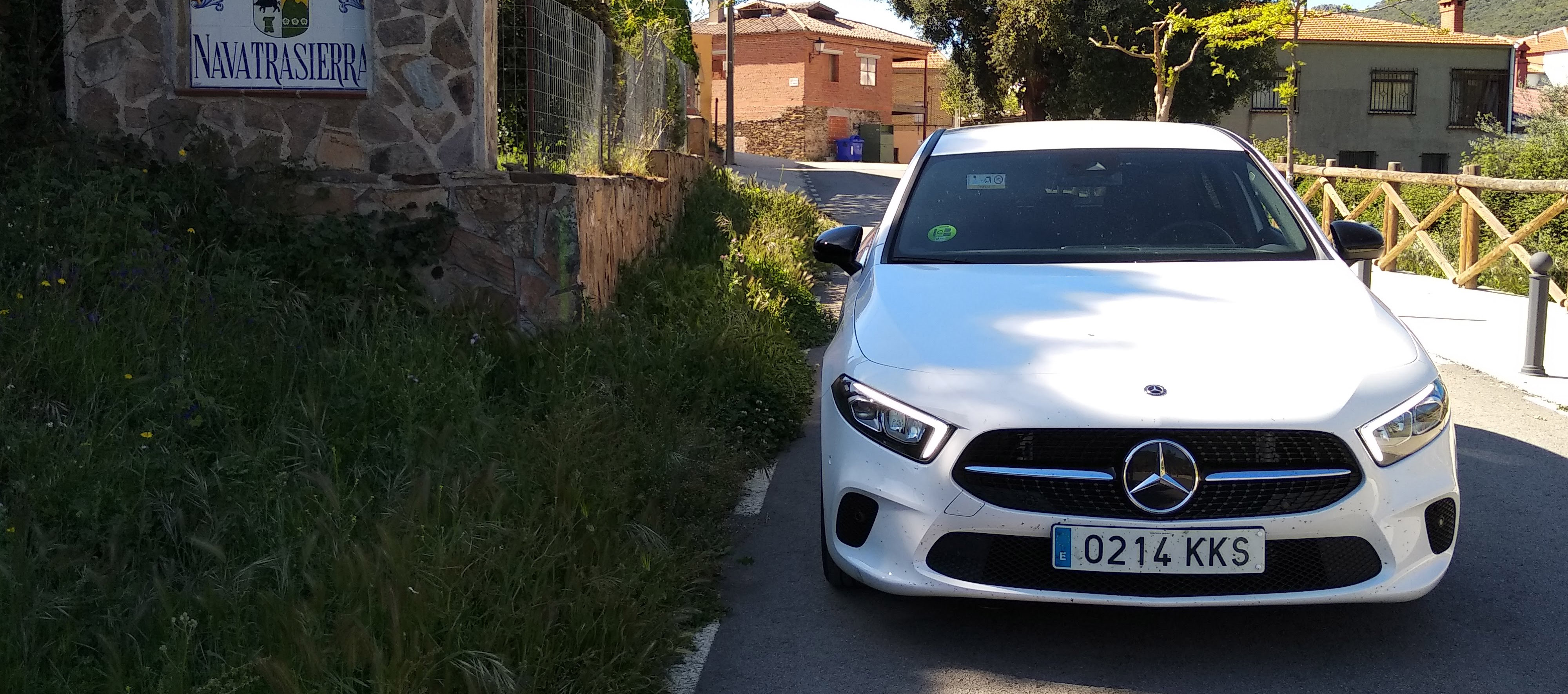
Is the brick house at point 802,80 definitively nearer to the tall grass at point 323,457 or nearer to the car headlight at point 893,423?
the tall grass at point 323,457

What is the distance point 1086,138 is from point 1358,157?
44292 millimetres

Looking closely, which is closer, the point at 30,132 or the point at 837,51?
the point at 30,132

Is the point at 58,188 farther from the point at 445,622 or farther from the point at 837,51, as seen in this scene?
the point at 837,51

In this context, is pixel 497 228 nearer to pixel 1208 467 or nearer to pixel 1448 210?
pixel 1208 467

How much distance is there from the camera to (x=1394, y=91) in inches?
1817

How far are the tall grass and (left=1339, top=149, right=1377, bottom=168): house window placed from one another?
4228 cm

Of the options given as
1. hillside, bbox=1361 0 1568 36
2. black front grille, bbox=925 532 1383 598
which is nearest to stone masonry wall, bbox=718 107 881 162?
black front grille, bbox=925 532 1383 598

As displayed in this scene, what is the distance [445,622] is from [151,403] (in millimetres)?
2056

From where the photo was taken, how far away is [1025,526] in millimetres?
3689

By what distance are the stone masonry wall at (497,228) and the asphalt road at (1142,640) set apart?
2.74m

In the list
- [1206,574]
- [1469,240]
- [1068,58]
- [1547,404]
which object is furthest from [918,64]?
[1206,574]

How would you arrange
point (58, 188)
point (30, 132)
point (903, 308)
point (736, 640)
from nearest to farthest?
point (736, 640), point (903, 308), point (58, 188), point (30, 132)

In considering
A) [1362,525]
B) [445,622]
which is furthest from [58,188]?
[1362,525]

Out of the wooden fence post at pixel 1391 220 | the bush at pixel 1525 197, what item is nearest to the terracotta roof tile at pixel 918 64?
the bush at pixel 1525 197
